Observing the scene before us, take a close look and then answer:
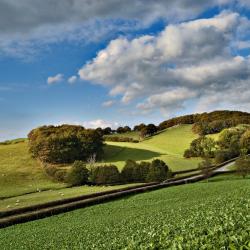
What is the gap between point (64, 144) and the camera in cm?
12412

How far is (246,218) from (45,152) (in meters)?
105

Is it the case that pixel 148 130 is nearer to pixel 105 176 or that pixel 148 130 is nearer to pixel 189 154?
pixel 189 154

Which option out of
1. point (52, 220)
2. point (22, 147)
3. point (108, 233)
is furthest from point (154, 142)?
point (108, 233)

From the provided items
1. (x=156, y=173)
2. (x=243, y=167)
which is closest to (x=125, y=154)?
(x=156, y=173)

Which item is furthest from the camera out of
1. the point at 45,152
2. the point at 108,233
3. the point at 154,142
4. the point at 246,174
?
the point at 154,142

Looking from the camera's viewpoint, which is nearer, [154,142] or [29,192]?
[29,192]

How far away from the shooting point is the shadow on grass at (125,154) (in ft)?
438

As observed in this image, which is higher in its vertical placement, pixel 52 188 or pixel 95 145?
pixel 95 145

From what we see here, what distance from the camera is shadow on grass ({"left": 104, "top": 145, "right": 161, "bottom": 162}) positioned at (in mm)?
133500

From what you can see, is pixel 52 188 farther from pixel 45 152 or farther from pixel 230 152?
pixel 230 152

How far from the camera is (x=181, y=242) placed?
16250 millimetres

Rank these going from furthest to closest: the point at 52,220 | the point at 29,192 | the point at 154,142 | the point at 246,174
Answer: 1. the point at 154,142
2. the point at 246,174
3. the point at 29,192
4. the point at 52,220

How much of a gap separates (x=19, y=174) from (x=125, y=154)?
43212mm

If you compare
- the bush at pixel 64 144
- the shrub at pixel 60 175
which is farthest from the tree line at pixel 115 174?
the bush at pixel 64 144
